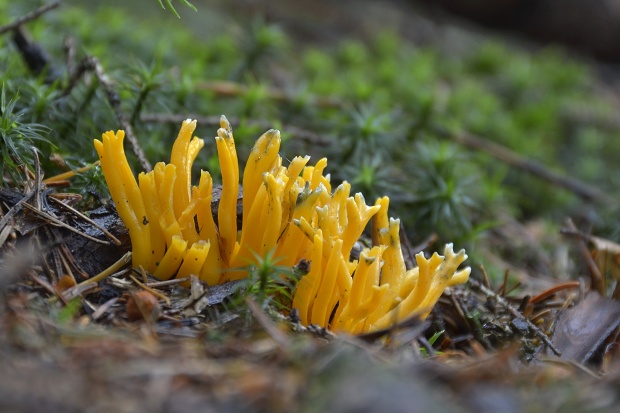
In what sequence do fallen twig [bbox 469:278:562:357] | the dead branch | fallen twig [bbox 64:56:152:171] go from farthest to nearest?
the dead branch
fallen twig [bbox 64:56:152:171]
fallen twig [bbox 469:278:562:357]

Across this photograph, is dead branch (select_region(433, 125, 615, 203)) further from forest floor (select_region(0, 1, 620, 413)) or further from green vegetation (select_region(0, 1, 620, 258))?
forest floor (select_region(0, 1, 620, 413))

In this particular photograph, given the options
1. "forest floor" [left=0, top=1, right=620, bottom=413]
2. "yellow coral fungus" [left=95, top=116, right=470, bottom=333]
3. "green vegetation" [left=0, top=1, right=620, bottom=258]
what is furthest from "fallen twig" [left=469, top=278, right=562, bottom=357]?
"green vegetation" [left=0, top=1, right=620, bottom=258]

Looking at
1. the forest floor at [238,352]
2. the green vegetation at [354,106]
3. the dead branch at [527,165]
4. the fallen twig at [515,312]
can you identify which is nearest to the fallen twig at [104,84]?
the green vegetation at [354,106]

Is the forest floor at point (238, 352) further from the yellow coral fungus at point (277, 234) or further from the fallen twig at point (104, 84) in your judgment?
the fallen twig at point (104, 84)

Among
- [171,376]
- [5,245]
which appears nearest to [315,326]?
[171,376]

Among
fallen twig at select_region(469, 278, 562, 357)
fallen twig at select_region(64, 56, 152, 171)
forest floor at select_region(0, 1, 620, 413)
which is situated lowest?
fallen twig at select_region(469, 278, 562, 357)

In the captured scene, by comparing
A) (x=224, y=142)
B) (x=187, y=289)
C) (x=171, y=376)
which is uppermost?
(x=224, y=142)

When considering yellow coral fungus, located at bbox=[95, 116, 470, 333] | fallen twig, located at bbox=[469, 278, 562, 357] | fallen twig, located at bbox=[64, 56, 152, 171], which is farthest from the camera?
fallen twig, located at bbox=[64, 56, 152, 171]

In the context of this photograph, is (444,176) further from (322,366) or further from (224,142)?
(322,366)

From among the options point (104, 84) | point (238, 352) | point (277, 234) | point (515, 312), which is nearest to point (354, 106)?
point (104, 84)
